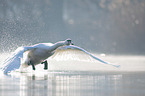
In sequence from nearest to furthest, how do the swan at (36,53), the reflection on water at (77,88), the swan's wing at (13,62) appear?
1. the reflection on water at (77,88)
2. the swan's wing at (13,62)
3. the swan at (36,53)

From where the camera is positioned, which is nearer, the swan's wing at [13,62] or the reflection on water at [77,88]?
the reflection on water at [77,88]

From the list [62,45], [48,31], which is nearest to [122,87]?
[62,45]

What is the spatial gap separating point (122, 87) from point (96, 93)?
1.88 meters

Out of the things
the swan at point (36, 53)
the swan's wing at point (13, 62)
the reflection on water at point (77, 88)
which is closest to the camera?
the reflection on water at point (77, 88)

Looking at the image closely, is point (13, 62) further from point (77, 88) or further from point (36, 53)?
point (77, 88)

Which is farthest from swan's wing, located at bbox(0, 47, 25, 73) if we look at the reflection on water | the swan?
the reflection on water

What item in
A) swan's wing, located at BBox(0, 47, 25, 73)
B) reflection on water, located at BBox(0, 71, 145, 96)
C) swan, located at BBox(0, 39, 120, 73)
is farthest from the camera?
swan, located at BBox(0, 39, 120, 73)

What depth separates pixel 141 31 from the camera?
100 m

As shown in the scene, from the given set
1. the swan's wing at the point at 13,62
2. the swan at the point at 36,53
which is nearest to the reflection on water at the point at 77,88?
the swan's wing at the point at 13,62

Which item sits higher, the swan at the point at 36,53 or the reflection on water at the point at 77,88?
the swan at the point at 36,53

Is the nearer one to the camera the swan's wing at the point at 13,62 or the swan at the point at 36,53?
the swan's wing at the point at 13,62

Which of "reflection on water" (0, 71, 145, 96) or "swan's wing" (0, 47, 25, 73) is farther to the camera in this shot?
"swan's wing" (0, 47, 25, 73)

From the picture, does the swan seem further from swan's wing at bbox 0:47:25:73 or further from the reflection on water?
the reflection on water

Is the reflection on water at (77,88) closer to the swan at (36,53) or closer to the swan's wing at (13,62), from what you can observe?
the swan's wing at (13,62)
